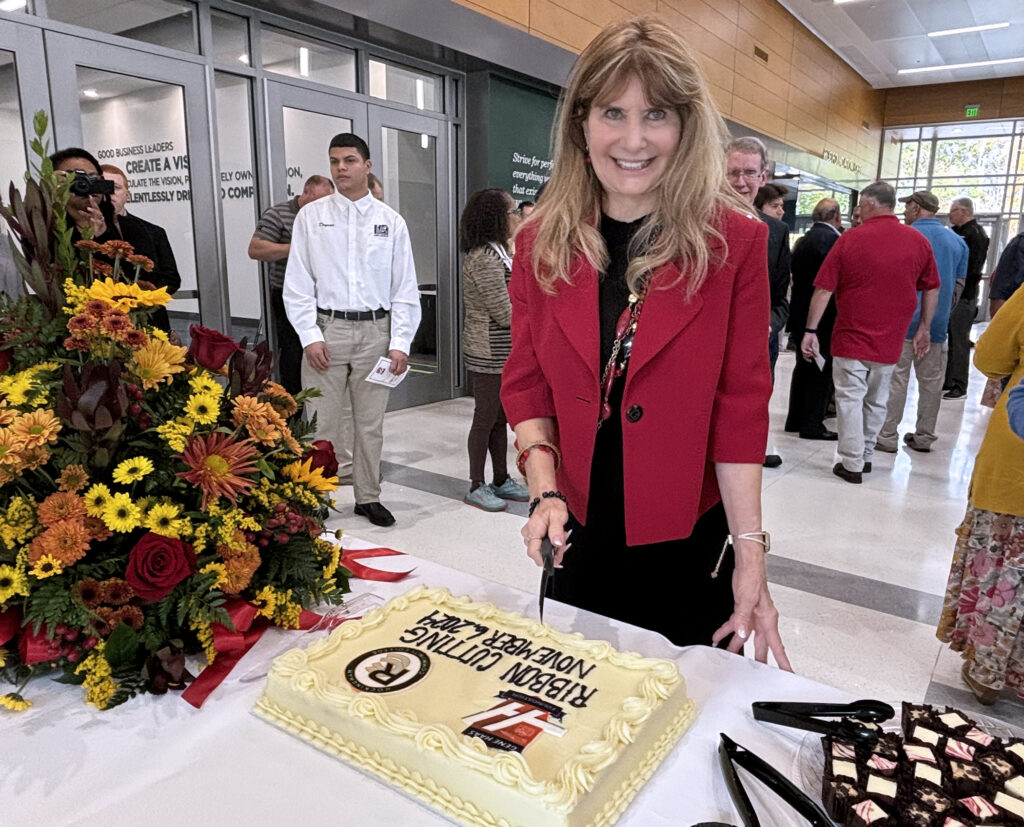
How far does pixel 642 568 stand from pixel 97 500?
35.7 inches

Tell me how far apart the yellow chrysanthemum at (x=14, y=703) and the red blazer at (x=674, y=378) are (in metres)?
0.87

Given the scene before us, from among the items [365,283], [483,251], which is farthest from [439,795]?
[483,251]

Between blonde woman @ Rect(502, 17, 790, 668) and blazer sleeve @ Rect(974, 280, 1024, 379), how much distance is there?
125 cm

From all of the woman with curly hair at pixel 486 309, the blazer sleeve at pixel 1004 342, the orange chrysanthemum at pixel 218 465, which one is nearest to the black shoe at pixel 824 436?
the woman with curly hair at pixel 486 309

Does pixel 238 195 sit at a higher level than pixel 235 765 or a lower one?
A: higher

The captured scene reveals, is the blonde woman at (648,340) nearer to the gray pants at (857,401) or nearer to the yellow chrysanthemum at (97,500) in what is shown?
the yellow chrysanthemum at (97,500)

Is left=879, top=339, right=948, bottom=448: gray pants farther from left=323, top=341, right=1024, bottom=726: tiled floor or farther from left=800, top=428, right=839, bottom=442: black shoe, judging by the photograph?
left=800, top=428, right=839, bottom=442: black shoe

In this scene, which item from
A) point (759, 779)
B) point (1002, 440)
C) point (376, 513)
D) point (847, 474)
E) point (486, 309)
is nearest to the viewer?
point (759, 779)

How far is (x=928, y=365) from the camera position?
16.7 ft

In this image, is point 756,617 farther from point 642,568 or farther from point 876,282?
point 876,282

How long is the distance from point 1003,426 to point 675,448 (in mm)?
1288

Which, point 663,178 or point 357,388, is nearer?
point 663,178

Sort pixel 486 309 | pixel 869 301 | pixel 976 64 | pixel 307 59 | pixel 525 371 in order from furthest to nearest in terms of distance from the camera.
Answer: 1. pixel 976 64
2. pixel 307 59
3. pixel 869 301
4. pixel 486 309
5. pixel 525 371

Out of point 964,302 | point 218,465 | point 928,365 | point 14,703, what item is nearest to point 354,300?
point 218,465
